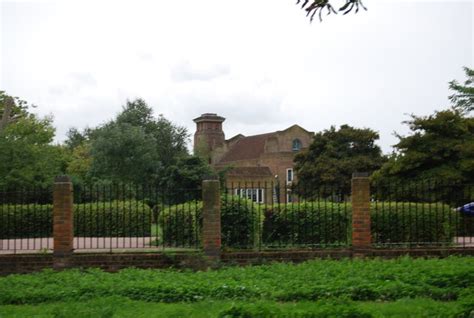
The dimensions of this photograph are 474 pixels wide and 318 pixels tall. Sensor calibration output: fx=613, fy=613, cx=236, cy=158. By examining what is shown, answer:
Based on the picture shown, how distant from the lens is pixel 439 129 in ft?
82.3

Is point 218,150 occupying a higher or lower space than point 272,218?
higher

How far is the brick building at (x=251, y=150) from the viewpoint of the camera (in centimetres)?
5591

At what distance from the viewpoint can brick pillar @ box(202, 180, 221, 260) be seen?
11.8 metres

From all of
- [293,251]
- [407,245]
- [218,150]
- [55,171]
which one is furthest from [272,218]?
[218,150]

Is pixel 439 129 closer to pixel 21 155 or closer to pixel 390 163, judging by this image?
pixel 390 163

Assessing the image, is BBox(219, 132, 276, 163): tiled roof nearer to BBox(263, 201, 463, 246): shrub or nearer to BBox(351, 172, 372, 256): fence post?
BBox(263, 201, 463, 246): shrub

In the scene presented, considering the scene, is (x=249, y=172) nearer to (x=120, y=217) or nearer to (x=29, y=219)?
(x=120, y=217)

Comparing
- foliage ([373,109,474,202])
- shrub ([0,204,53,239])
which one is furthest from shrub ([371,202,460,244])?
foliage ([373,109,474,202])

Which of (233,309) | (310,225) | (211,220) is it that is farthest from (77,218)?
(233,309)

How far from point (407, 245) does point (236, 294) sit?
17.2ft

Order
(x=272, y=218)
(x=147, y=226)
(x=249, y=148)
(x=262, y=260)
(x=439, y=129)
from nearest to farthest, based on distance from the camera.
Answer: (x=262, y=260)
(x=272, y=218)
(x=147, y=226)
(x=439, y=129)
(x=249, y=148)

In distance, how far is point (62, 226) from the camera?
11680 mm

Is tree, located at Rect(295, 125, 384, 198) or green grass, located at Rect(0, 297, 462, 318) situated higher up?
tree, located at Rect(295, 125, 384, 198)

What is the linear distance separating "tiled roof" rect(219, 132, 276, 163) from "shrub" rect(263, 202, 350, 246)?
46.8m
